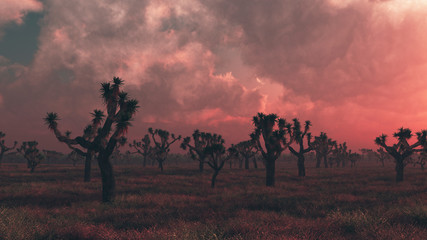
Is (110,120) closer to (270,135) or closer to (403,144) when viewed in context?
(270,135)

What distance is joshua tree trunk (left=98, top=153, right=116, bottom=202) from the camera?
1636 centimetres

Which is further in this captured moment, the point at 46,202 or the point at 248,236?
the point at 46,202

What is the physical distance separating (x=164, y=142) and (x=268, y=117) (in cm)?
3230

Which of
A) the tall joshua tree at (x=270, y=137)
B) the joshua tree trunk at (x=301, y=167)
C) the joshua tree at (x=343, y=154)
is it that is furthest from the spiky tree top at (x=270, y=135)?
the joshua tree at (x=343, y=154)

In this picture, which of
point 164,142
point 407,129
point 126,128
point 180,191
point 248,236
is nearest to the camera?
point 248,236

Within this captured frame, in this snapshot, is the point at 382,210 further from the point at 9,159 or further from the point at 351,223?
the point at 9,159

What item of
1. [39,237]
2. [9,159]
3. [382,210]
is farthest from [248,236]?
[9,159]

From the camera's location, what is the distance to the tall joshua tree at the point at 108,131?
16.5m

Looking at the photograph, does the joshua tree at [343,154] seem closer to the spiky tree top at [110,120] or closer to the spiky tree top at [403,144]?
the spiky tree top at [403,144]

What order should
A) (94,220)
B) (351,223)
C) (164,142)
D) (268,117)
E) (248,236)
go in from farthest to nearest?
1. (164,142)
2. (268,117)
3. (94,220)
4. (351,223)
5. (248,236)

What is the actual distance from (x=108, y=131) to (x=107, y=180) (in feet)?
11.2

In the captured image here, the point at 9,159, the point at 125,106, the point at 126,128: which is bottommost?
the point at 9,159

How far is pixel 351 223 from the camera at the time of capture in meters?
8.69

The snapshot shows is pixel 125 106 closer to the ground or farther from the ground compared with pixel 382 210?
farther from the ground
